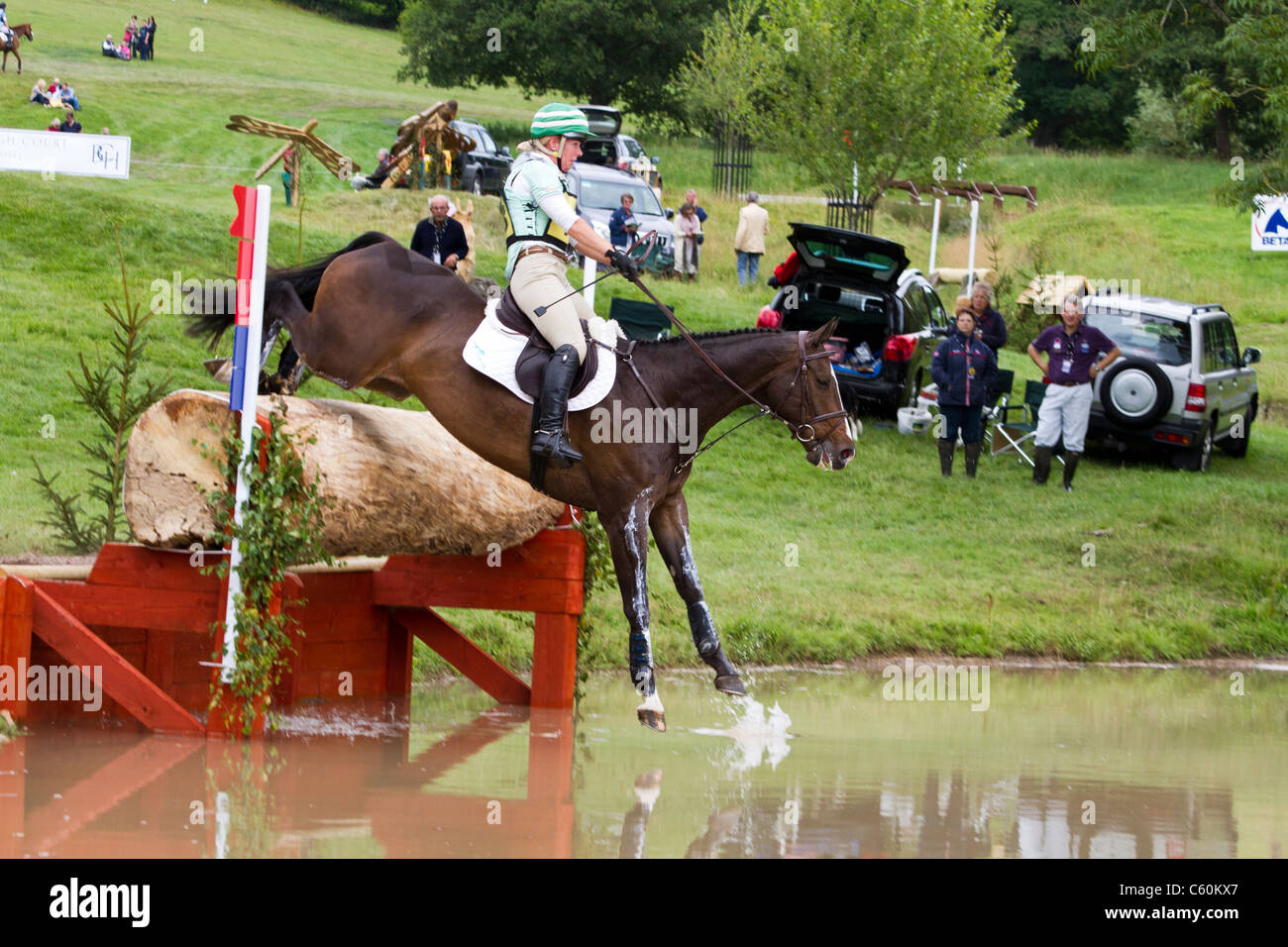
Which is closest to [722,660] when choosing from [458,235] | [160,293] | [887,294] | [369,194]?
[458,235]

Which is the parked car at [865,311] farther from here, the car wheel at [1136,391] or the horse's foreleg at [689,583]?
Answer: the horse's foreleg at [689,583]

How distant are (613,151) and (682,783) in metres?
32.9

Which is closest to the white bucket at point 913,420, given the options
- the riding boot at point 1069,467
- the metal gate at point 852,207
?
the riding boot at point 1069,467

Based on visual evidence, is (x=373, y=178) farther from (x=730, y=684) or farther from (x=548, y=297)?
(x=730, y=684)

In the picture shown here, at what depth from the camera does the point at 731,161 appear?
3903 cm

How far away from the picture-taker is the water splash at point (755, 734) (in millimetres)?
7410

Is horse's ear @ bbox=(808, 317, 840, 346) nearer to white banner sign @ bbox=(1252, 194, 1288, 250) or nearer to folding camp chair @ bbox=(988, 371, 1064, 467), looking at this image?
folding camp chair @ bbox=(988, 371, 1064, 467)

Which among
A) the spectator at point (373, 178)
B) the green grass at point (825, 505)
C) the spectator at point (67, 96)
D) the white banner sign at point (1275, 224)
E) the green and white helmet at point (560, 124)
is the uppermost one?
the spectator at point (67, 96)

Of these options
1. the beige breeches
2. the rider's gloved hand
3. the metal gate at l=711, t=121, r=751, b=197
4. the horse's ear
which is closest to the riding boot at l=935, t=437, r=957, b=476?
the horse's ear

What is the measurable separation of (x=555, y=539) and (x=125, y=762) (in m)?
2.70

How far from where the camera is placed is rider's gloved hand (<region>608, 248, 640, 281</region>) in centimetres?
707

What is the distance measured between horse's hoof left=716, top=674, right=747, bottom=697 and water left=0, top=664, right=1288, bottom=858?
300 millimetres

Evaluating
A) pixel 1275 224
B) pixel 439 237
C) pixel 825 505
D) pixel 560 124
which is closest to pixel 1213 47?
pixel 1275 224

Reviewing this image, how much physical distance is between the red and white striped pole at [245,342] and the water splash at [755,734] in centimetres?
244
